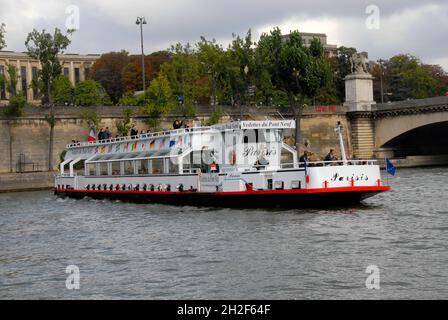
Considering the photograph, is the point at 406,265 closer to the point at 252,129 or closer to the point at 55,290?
the point at 55,290

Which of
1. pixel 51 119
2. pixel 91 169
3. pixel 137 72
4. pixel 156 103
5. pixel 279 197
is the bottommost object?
pixel 279 197

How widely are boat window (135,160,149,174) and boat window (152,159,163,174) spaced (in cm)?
99

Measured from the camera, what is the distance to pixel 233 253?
23891 millimetres

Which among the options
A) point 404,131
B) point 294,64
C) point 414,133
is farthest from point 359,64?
point 294,64

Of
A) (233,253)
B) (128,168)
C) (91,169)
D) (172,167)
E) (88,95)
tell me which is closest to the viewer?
(233,253)

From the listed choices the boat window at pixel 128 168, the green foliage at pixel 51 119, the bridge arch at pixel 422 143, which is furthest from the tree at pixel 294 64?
the boat window at pixel 128 168

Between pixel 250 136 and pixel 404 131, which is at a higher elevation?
pixel 404 131

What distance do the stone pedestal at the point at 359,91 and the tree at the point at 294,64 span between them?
212 inches

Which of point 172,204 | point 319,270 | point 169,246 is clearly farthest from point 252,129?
point 319,270

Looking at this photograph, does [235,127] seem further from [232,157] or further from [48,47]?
[48,47]

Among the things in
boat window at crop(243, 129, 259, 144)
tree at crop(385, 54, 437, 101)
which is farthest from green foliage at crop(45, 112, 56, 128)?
tree at crop(385, 54, 437, 101)

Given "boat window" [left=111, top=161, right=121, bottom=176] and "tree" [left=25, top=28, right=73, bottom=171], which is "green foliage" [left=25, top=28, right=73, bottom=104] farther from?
"boat window" [left=111, top=161, right=121, bottom=176]

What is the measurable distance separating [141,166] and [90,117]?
32138mm

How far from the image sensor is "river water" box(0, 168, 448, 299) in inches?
758
